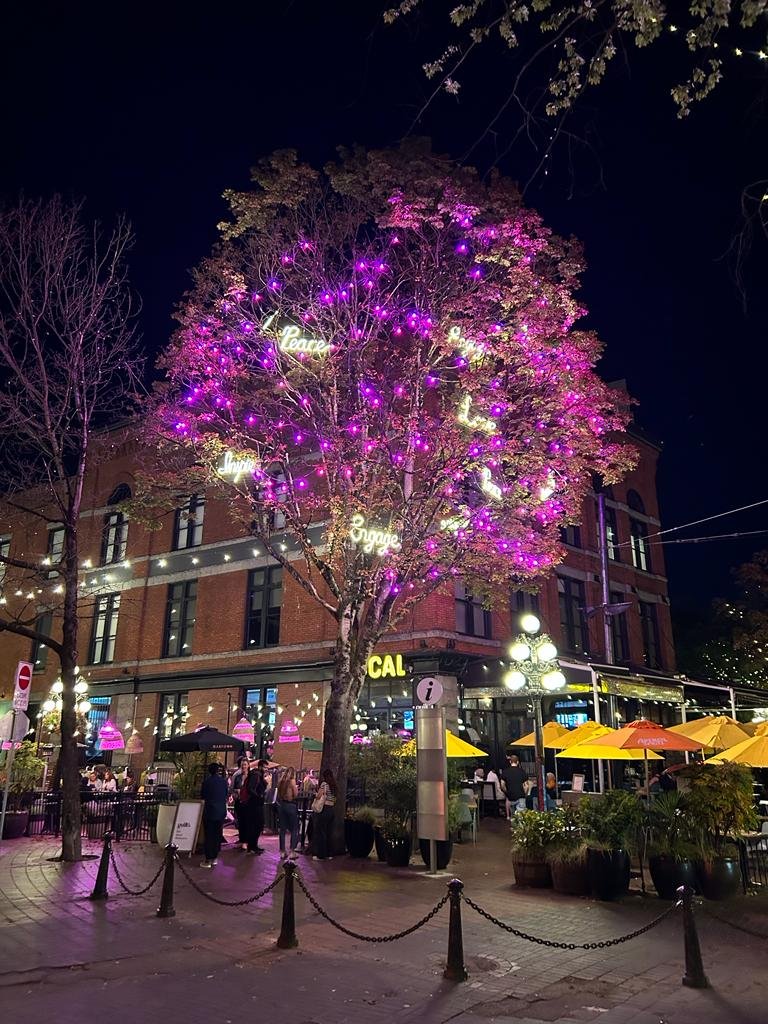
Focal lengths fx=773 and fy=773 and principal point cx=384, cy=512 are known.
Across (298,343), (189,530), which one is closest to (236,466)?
(298,343)

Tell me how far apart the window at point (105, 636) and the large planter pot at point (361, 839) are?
20.3 meters

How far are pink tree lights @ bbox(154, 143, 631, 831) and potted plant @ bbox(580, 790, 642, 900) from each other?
19.8 ft

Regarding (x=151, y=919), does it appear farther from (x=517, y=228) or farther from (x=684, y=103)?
(x=517, y=228)

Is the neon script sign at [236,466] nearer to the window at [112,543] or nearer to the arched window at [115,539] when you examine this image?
the window at [112,543]

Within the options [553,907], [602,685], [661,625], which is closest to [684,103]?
[553,907]

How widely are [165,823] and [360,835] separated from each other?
4382 millimetres

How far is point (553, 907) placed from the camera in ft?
33.4

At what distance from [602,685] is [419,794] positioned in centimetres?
992

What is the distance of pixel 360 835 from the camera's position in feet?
49.2

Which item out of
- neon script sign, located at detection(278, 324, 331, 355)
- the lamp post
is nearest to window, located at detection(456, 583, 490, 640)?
the lamp post

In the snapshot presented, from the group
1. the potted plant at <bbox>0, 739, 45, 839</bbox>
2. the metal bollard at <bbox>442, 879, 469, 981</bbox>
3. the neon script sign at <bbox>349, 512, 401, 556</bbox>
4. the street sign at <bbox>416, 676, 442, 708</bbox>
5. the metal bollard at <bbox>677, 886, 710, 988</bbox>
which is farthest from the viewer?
the potted plant at <bbox>0, 739, 45, 839</bbox>

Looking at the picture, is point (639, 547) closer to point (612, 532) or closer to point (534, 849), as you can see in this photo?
point (612, 532)

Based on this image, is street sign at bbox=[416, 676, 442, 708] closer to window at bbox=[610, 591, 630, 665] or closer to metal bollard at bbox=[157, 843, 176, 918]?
metal bollard at bbox=[157, 843, 176, 918]

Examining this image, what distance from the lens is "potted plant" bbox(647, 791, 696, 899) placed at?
10.7 m
